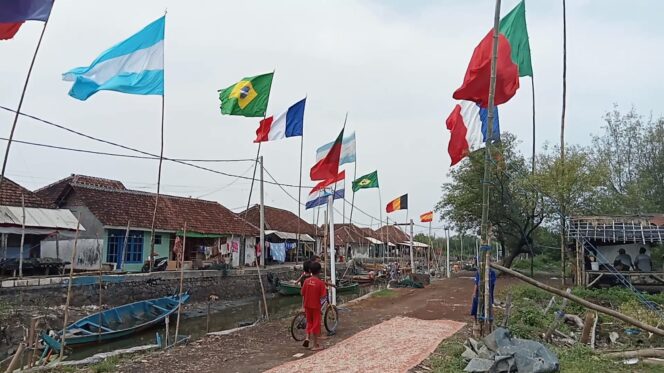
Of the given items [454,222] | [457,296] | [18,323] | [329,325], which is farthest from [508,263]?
[18,323]

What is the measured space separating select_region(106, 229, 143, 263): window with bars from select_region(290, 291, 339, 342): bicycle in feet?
55.4

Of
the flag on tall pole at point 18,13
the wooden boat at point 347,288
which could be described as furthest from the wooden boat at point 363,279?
the flag on tall pole at point 18,13

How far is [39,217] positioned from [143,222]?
20.8ft

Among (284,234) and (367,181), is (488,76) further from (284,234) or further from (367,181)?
(284,234)

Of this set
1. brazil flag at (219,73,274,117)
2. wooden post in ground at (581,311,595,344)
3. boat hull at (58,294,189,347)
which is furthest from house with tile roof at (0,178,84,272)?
wooden post in ground at (581,311,595,344)

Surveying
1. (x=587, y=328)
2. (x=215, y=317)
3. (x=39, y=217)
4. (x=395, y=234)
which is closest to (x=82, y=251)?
(x=39, y=217)

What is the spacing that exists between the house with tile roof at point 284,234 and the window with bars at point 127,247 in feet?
27.8

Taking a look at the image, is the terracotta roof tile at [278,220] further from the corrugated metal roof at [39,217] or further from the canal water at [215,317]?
the corrugated metal roof at [39,217]

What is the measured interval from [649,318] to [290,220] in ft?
107

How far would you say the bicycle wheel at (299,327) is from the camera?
9.77 meters

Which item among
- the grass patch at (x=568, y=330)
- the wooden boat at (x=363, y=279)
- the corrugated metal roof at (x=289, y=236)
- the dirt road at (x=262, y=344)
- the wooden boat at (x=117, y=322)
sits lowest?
the wooden boat at (x=117, y=322)

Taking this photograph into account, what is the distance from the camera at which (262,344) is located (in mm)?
9656

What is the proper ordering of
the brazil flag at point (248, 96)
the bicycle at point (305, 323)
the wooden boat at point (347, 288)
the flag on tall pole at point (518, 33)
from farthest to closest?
1. the wooden boat at point (347, 288)
2. the brazil flag at point (248, 96)
3. the bicycle at point (305, 323)
4. the flag on tall pole at point (518, 33)

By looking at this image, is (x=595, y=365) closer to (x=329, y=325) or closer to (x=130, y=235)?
(x=329, y=325)
